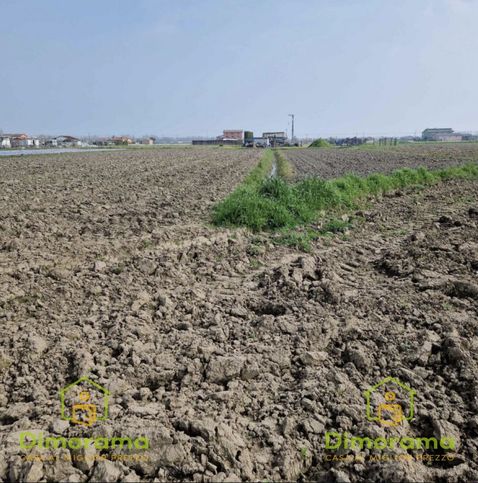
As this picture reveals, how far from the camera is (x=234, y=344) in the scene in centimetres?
419

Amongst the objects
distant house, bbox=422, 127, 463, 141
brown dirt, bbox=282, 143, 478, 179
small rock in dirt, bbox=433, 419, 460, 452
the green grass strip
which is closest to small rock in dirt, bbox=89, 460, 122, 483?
small rock in dirt, bbox=433, 419, 460, 452

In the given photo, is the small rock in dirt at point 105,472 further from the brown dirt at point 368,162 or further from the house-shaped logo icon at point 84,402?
the brown dirt at point 368,162

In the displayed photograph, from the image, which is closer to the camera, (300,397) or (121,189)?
(300,397)

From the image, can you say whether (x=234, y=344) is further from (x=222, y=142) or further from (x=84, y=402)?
(x=222, y=142)

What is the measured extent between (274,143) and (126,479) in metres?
87.3

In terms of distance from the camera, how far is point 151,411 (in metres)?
3.11

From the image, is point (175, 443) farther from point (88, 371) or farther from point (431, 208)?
point (431, 208)

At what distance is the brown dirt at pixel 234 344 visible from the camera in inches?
109

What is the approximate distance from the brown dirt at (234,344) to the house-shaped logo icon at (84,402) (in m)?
0.07

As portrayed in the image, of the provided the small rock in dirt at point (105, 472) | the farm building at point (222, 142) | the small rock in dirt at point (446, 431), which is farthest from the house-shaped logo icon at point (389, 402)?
the farm building at point (222, 142)

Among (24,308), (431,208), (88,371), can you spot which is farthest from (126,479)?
(431,208)

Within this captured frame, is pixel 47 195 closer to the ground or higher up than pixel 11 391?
higher up

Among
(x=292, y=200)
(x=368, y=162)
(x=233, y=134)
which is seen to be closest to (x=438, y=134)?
(x=233, y=134)

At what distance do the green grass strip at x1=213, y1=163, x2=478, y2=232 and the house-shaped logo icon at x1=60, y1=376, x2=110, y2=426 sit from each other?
6064 mm
